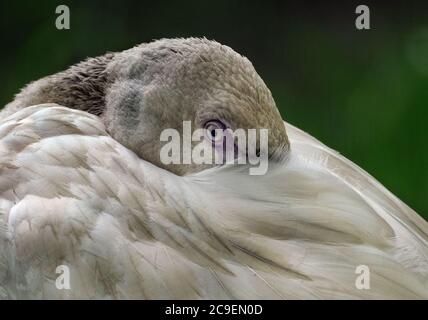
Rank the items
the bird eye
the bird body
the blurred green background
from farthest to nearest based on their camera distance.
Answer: the blurred green background < the bird eye < the bird body

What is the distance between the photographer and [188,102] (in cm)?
174

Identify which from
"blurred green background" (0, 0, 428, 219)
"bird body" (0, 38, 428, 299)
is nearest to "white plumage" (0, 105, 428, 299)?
"bird body" (0, 38, 428, 299)

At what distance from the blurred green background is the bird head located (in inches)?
62.9

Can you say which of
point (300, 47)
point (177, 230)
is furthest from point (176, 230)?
point (300, 47)

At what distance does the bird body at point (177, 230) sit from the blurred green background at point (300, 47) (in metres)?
1.75

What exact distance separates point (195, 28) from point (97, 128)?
6.67 feet

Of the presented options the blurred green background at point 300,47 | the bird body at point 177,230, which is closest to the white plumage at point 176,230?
the bird body at point 177,230

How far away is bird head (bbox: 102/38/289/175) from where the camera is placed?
65.0 inches

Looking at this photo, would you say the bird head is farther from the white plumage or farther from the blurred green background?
the blurred green background

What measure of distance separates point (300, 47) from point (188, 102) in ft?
6.47

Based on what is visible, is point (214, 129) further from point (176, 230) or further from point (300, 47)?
point (300, 47)

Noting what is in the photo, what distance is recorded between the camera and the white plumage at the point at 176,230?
1438mm

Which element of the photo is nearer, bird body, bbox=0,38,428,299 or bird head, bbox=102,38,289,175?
bird body, bbox=0,38,428,299
